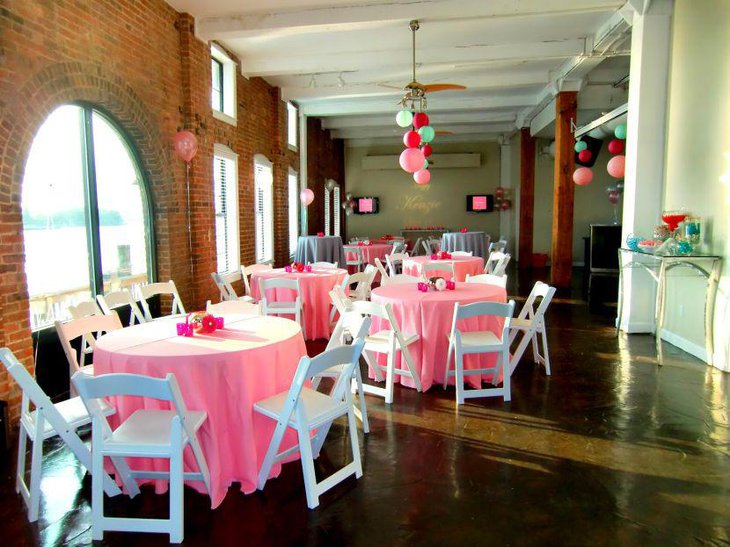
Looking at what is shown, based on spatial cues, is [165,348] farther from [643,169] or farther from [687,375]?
[643,169]

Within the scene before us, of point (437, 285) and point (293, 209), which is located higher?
point (293, 209)

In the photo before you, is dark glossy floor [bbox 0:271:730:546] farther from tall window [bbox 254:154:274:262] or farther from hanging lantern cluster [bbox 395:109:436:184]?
tall window [bbox 254:154:274:262]

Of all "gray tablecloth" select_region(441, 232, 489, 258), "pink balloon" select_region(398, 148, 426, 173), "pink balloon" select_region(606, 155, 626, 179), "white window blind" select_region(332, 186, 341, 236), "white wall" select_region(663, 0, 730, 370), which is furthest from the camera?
"white window blind" select_region(332, 186, 341, 236)

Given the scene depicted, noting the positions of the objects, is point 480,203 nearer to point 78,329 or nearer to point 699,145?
point 699,145

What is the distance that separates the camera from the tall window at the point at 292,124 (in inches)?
433

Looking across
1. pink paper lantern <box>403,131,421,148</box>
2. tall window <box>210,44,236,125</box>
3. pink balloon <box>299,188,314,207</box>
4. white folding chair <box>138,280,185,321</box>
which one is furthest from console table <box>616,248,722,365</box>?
pink balloon <box>299,188,314,207</box>

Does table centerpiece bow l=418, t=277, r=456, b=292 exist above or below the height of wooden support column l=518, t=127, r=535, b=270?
below

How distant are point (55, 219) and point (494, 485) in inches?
161

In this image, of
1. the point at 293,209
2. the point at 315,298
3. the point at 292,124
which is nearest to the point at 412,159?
the point at 315,298

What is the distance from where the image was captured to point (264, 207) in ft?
30.9

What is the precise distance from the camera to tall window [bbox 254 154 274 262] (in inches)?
351

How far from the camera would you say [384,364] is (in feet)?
15.5

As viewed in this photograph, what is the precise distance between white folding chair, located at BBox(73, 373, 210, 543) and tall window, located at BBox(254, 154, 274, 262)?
6649 mm

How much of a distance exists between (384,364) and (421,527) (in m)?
2.33
